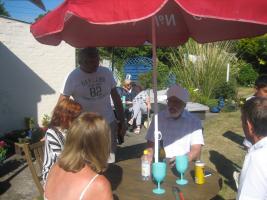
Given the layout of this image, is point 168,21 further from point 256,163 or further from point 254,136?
point 256,163

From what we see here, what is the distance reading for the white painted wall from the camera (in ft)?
25.7

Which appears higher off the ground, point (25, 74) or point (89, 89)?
point (89, 89)

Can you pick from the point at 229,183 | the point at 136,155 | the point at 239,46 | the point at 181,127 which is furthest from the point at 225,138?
the point at 239,46

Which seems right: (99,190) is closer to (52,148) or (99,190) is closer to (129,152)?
(52,148)

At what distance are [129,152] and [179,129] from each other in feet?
12.2

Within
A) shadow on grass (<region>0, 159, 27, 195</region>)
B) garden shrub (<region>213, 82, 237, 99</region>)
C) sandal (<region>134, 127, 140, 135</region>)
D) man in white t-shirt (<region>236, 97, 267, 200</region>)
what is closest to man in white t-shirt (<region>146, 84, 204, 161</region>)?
man in white t-shirt (<region>236, 97, 267, 200</region>)

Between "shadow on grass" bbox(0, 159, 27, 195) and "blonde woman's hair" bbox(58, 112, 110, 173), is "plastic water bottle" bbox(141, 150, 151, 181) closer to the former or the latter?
"blonde woman's hair" bbox(58, 112, 110, 173)

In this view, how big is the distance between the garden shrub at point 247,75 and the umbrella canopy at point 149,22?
1485 cm

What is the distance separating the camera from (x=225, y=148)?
7.50 m

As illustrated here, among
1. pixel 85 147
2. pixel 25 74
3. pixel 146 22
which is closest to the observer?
pixel 85 147

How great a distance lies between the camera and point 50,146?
2.92m

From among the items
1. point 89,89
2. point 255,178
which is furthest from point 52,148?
point 255,178

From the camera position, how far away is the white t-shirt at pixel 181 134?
373 cm

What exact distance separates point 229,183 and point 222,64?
776cm
